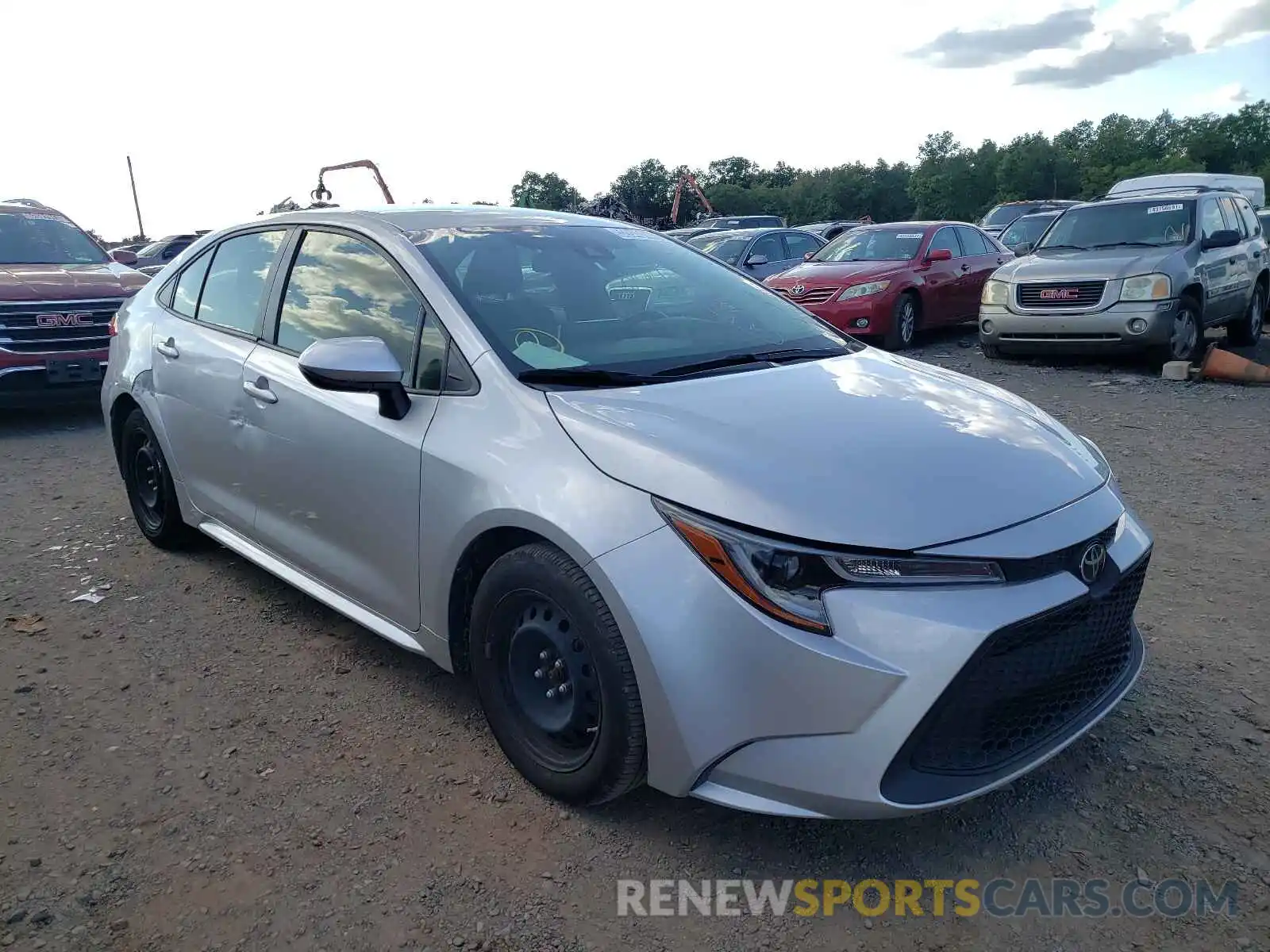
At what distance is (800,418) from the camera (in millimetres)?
2617

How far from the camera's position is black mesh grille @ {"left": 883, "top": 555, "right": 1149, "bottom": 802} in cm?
215

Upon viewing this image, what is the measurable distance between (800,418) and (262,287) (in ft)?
7.67

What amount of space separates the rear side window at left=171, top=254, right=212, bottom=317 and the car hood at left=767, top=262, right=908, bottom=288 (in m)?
7.97

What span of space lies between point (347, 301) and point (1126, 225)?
30.5ft

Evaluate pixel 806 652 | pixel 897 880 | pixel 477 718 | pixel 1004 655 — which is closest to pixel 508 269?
pixel 477 718

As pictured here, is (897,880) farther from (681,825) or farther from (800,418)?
(800,418)

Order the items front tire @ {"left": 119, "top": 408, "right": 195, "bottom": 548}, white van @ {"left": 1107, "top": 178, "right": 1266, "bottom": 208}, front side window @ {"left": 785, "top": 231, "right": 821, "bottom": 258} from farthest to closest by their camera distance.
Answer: white van @ {"left": 1107, "top": 178, "right": 1266, "bottom": 208}
front side window @ {"left": 785, "top": 231, "right": 821, "bottom": 258}
front tire @ {"left": 119, "top": 408, "right": 195, "bottom": 548}

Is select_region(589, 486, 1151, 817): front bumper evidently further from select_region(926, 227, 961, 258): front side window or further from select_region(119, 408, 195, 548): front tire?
select_region(926, 227, 961, 258): front side window

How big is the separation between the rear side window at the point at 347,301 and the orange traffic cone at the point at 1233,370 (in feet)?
27.3

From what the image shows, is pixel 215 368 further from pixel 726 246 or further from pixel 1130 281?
pixel 726 246

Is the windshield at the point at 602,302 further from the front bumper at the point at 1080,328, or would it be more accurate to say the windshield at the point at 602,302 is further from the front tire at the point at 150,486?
the front bumper at the point at 1080,328

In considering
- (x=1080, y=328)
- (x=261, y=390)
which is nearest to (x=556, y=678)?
(x=261, y=390)

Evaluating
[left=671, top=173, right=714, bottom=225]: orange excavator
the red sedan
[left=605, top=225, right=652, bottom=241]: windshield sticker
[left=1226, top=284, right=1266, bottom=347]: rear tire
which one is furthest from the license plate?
[left=671, top=173, right=714, bottom=225]: orange excavator

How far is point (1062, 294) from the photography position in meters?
9.57
